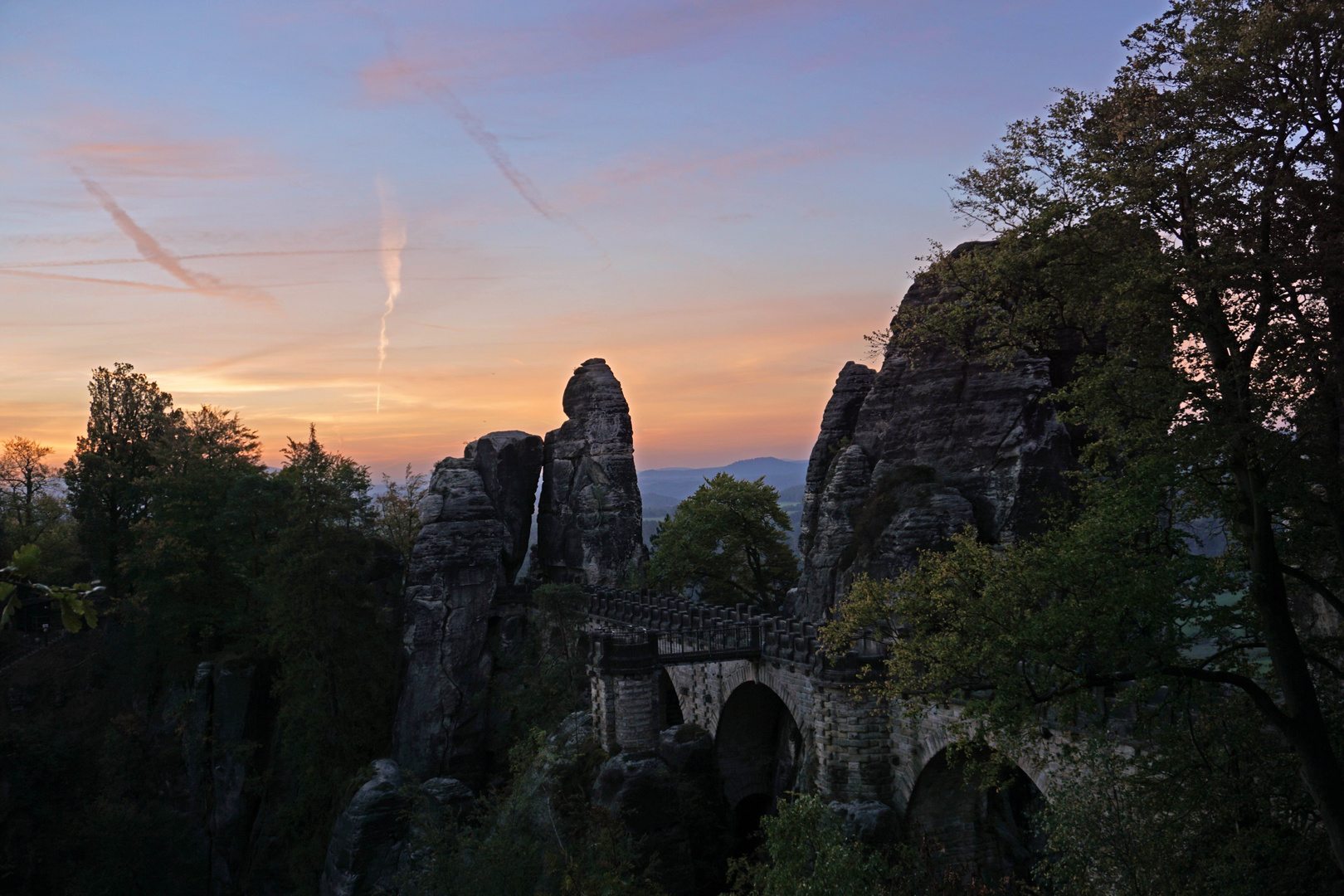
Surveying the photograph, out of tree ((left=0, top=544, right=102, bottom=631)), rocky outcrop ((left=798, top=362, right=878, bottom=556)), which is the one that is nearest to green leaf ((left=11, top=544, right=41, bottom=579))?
tree ((left=0, top=544, right=102, bottom=631))

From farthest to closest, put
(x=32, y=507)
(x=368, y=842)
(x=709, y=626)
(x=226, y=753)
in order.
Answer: (x=32, y=507), (x=226, y=753), (x=709, y=626), (x=368, y=842)

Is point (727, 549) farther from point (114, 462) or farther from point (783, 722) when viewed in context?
point (114, 462)

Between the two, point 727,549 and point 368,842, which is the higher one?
point 727,549

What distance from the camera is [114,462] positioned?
52.4 metres

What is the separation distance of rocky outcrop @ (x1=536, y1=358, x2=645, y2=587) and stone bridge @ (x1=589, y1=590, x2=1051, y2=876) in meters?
8.81

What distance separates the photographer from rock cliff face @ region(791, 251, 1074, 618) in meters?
34.6

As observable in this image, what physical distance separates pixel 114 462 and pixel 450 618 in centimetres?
2285

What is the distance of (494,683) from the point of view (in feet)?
154

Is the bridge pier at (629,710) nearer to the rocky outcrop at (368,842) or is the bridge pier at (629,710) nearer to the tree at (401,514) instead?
the rocky outcrop at (368,842)

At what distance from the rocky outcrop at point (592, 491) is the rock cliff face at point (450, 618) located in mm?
3730

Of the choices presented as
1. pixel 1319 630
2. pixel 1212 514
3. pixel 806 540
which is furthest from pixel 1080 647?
pixel 806 540

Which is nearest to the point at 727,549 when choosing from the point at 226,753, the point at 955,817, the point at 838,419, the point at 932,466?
the point at 838,419

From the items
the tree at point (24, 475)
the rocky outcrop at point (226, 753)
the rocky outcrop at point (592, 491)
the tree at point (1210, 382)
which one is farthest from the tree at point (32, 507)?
the tree at point (1210, 382)

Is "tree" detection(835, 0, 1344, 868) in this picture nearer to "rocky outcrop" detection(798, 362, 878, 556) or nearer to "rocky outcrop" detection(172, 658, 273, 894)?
"rocky outcrop" detection(798, 362, 878, 556)
